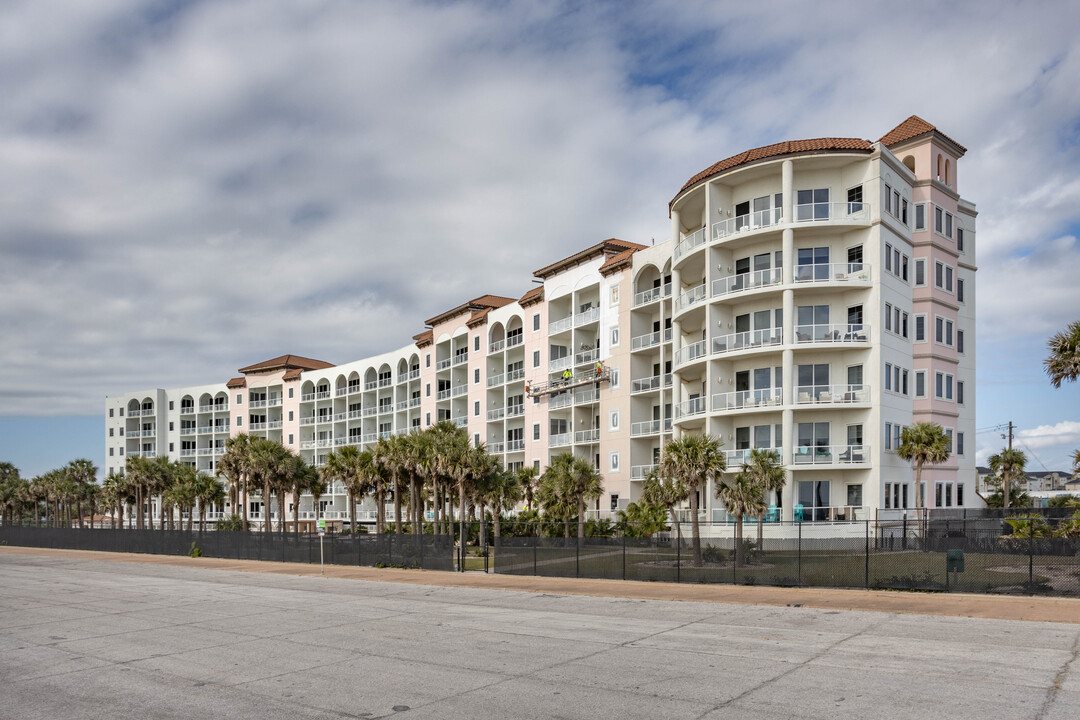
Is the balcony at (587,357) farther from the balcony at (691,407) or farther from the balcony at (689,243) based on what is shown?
the balcony at (689,243)

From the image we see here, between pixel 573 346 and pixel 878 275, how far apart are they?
1078 inches

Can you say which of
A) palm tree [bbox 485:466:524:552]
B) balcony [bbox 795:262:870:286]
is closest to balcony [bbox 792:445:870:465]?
balcony [bbox 795:262:870:286]

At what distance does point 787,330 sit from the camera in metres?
46.5

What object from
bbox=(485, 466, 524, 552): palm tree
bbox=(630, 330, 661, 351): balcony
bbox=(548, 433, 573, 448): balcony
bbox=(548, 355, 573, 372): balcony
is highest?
bbox=(630, 330, 661, 351): balcony

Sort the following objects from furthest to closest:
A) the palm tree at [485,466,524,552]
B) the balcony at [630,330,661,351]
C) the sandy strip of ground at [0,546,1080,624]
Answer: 1. the balcony at [630,330,661,351]
2. the palm tree at [485,466,524,552]
3. the sandy strip of ground at [0,546,1080,624]

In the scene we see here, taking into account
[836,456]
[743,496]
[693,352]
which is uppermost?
[693,352]

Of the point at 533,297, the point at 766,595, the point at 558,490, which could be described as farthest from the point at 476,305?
the point at 766,595

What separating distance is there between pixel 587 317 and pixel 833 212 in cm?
2419

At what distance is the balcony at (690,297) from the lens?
51.6 m

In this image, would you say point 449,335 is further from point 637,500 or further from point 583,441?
point 637,500

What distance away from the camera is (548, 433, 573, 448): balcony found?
67.6m

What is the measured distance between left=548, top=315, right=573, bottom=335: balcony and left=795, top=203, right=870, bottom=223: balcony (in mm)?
25231

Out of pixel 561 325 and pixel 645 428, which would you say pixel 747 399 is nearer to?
pixel 645 428

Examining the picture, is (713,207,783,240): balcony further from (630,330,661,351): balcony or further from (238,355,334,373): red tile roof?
(238,355,334,373): red tile roof
